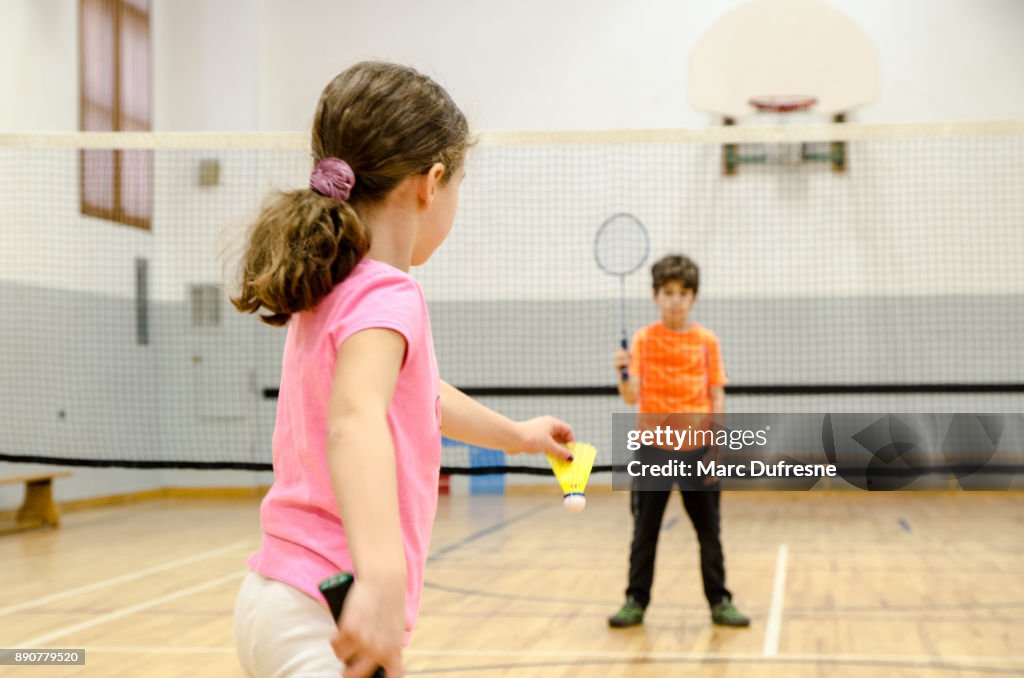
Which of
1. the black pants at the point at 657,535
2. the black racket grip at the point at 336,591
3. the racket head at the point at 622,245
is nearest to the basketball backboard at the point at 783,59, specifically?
the racket head at the point at 622,245

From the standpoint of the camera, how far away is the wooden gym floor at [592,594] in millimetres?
4676

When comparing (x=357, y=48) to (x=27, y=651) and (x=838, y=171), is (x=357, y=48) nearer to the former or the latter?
(x=838, y=171)

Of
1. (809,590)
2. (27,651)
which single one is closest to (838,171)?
(809,590)

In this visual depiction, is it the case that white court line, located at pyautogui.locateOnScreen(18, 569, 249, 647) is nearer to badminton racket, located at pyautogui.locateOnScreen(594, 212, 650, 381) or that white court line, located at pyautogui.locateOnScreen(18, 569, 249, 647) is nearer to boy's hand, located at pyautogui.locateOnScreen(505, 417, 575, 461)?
boy's hand, located at pyautogui.locateOnScreen(505, 417, 575, 461)

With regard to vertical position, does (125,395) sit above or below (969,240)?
below

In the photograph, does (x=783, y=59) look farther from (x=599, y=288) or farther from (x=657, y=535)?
(x=657, y=535)

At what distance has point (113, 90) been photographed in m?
10.8

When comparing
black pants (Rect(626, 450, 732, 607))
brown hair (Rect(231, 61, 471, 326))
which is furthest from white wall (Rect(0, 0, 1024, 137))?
brown hair (Rect(231, 61, 471, 326))

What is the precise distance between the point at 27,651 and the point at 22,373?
5442 mm

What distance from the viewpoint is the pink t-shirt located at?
1.44 metres

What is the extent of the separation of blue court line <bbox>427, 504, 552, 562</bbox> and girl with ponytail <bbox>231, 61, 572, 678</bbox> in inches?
233

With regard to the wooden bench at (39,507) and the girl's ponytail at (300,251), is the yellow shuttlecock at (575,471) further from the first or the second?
the wooden bench at (39,507)

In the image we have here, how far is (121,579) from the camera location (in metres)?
6.85

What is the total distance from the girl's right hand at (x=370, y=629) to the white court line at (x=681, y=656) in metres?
3.54
